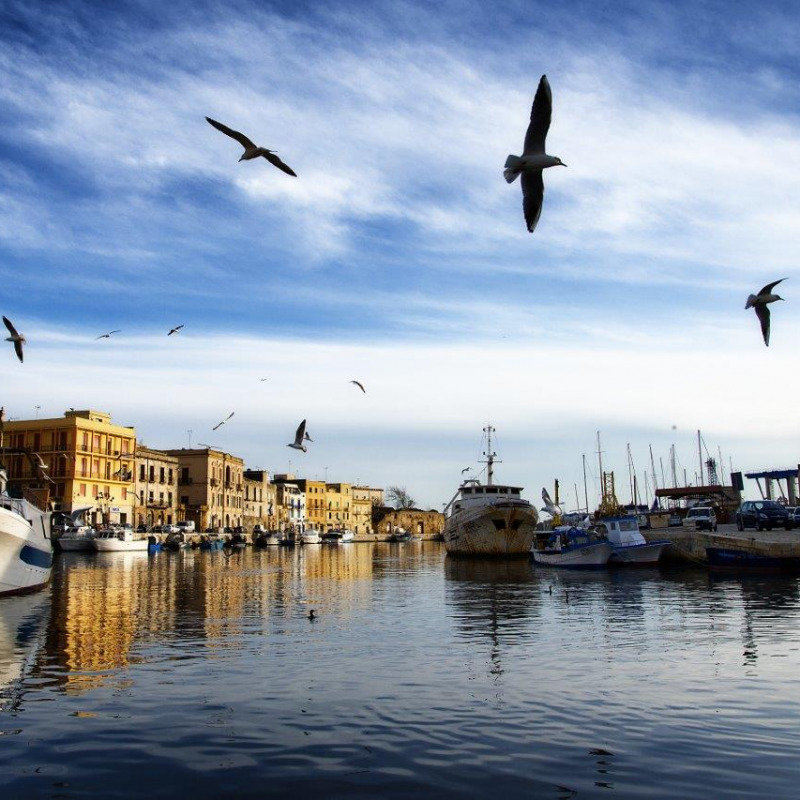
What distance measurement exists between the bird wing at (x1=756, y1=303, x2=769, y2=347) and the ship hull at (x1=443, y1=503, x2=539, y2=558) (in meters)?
47.6

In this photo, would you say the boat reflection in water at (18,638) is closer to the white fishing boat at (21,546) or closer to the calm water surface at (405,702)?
the calm water surface at (405,702)

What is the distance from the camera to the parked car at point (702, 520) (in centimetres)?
5381

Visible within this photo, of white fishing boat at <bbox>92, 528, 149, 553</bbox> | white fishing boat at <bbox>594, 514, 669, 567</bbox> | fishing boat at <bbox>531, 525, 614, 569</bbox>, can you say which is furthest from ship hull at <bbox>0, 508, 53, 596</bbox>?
white fishing boat at <bbox>92, 528, 149, 553</bbox>

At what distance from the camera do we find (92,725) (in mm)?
11266

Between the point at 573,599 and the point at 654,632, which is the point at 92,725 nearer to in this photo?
the point at 654,632

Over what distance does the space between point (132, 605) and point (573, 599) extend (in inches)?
590

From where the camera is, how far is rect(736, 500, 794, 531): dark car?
4953cm

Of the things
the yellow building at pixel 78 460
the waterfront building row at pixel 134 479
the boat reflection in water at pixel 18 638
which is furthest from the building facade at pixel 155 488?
the boat reflection in water at pixel 18 638

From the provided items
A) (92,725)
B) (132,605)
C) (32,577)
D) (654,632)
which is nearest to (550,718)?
(92,725)

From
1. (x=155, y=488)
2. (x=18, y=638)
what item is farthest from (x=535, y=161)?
(x=155, y=488)

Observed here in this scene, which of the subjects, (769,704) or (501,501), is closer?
(769,704)

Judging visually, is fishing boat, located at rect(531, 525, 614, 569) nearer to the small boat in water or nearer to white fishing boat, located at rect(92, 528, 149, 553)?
white fishing boat, located at rect(92, 528, 149, 553)

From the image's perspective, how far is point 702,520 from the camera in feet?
182

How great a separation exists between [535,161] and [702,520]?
160 ft
